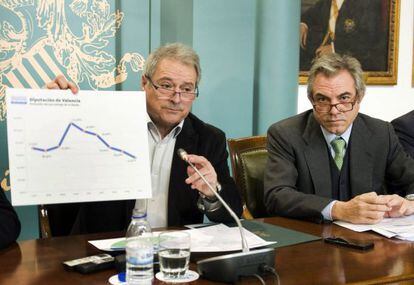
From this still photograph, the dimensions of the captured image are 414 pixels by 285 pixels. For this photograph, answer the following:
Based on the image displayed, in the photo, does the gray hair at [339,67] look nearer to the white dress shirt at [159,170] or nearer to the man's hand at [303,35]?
the white dress shirt at [159,170]

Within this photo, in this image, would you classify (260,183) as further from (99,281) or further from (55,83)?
(99,281)

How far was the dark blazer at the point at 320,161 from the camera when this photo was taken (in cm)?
232

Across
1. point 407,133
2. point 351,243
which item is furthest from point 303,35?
point 351,243

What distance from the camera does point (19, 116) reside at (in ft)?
5.02

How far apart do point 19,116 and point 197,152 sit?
35.7 inches

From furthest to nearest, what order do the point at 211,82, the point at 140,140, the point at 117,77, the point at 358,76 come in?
the point at 211,82 → the point at 117,77 → the point at 358,76 → the point at 140,140

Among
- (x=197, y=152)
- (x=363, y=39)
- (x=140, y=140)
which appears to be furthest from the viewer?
(x=363, y=39)

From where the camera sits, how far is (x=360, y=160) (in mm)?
2422

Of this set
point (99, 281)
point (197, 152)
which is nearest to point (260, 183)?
point (197, 152)

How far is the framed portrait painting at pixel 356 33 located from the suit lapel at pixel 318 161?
1386mm

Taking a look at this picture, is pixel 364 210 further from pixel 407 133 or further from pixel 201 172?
pixel 407 133

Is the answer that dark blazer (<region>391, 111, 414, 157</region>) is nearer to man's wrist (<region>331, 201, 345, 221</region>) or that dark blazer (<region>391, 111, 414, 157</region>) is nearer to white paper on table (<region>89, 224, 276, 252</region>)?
man's wrist (<region>331, 201, 345, 221</region>)

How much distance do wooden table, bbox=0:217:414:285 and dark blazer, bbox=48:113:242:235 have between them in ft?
1.10

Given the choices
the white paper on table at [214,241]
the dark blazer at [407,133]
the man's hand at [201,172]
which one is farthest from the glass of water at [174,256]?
the dark blazer at [407,133]
